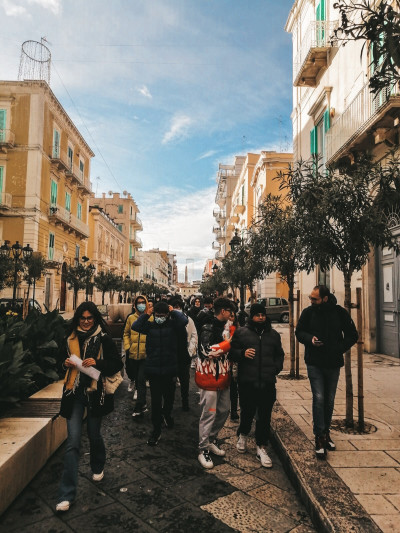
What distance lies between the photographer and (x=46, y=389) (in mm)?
5297

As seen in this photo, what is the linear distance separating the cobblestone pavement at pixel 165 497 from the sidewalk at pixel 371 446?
1.70 feet

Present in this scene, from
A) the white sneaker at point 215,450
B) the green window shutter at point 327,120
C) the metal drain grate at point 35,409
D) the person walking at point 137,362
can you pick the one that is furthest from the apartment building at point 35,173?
the white sneaker at point 215,450

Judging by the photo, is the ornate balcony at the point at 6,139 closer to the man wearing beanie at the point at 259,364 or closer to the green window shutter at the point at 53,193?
the green window shutter at the point at 53,193

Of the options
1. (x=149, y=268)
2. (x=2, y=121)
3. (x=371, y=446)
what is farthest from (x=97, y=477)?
(x=149, y=268)

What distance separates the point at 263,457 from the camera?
4.09m

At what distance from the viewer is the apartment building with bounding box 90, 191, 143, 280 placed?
2360 inches

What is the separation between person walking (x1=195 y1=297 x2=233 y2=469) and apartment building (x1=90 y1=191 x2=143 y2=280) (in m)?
54.3

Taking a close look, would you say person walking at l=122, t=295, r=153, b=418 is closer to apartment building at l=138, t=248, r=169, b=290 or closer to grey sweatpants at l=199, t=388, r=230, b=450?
grey sweatpants at l=199, t=388, r=230, b=450

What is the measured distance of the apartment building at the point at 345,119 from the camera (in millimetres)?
9573

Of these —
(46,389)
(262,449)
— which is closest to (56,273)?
(46,389)

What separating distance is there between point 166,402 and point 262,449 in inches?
56.6

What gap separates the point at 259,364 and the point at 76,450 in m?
1.89

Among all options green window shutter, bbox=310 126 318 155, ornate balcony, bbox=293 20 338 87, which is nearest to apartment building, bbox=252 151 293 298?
green window shutter, bbox=310 126 318 155

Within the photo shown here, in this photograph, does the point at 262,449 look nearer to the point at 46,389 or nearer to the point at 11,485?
the point at 11,485
